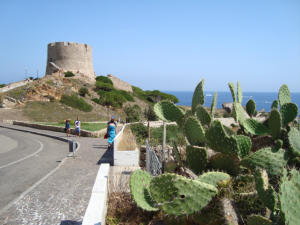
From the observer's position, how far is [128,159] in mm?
9750

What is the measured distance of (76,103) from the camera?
37.5m

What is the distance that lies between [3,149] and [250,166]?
1416 cm

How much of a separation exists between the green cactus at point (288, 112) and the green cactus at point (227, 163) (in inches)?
27.9

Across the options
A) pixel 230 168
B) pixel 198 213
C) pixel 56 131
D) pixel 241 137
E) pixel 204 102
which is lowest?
pixel 56 131

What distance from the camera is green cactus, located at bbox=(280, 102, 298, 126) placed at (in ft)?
9.63

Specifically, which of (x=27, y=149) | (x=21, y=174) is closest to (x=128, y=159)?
(x=21, y=174)

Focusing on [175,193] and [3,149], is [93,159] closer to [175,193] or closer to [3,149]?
[3,149]

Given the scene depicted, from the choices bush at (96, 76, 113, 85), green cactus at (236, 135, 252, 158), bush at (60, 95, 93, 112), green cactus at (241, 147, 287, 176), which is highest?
bush at (96, 76, 113, 85)

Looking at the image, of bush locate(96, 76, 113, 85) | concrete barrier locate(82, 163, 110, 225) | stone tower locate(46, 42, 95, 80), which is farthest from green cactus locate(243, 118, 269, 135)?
bush locate(96, 76, 113, 85)

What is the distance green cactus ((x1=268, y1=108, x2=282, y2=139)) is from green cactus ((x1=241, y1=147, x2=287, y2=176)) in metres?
0.31

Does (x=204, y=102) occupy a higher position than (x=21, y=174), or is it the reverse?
(x=204, y=102)

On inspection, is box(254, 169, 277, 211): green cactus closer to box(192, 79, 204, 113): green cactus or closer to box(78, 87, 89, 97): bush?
box(192, 79, 204, 113): green cactus

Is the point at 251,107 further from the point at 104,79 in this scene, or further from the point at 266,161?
the point at 104,79

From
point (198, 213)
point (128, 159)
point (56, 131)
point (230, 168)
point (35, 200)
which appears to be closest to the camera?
point (198, 213)
